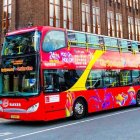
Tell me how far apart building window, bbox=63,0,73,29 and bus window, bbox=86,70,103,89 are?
19.2 metres

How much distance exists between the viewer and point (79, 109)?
1511cm

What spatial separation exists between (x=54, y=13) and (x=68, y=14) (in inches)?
84.9

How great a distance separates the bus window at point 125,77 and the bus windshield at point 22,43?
6187mm

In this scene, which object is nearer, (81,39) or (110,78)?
(81,39)

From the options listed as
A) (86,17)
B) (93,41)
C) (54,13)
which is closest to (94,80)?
(93,41)

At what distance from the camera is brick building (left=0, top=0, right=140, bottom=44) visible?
3256cm

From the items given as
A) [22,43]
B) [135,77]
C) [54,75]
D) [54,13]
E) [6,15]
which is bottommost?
[135,77]

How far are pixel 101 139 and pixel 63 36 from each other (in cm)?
605

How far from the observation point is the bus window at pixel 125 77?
18281 millimetres

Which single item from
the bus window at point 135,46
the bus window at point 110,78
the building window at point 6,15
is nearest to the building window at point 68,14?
the building window at point 6,15

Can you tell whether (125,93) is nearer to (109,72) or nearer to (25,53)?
(109,72)

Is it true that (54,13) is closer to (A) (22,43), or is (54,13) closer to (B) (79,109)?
(B) (79,109)

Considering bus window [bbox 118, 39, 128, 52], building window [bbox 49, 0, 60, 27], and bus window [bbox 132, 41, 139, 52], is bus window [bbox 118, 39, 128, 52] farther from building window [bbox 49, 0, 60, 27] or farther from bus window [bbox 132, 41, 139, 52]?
building window [bbox 49, 0, 60, 27]

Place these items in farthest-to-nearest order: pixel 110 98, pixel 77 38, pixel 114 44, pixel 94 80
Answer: pixel 114 44 → pixel 110 98 → pixel 94 80 → pixel 77 38
